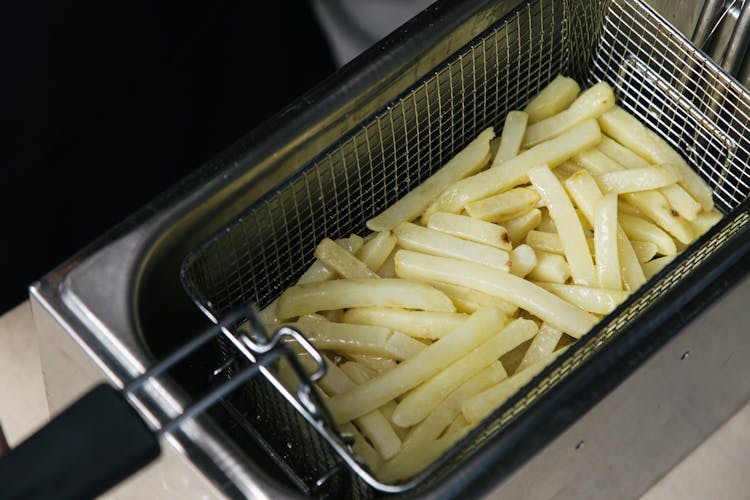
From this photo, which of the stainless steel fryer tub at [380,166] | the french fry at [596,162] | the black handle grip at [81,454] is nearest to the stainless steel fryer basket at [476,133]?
the stainless steel fryer tub at [380,166]

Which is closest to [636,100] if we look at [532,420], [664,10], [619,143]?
[619,143]

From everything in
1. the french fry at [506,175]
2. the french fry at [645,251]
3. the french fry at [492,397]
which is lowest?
the french fry at [492,397]

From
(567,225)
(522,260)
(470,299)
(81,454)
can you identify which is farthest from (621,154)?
(81,454)

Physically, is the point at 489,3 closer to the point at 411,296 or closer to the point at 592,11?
the point at 592,11

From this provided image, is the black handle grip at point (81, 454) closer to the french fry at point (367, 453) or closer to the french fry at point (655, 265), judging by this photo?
the french fry at point (367, 453)

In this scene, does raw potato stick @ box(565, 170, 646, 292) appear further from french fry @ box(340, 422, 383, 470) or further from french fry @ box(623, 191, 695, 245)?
french fry @ box(340, 422, 383, 470)
